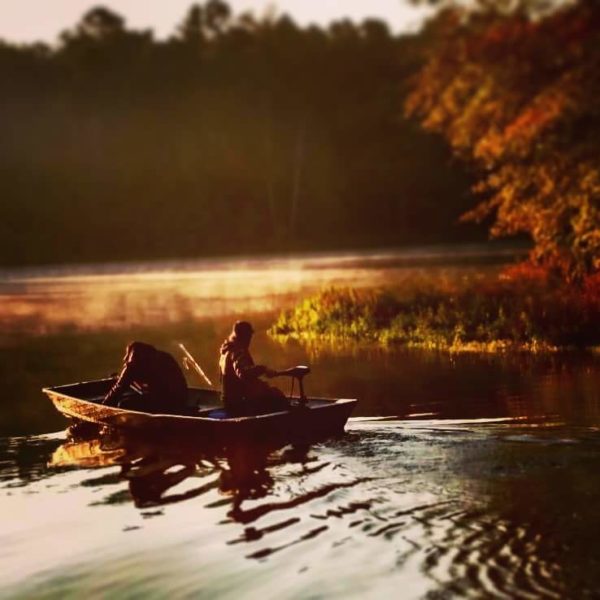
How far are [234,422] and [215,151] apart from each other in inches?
3813

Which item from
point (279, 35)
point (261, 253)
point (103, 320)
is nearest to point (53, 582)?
point (103, 320)

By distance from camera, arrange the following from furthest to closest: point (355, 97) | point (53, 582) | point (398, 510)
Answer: point (355, 97)
point (398, 510)
point (53, 582)

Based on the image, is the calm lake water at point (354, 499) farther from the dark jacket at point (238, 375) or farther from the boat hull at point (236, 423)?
the dark jacket at point (238, 375)

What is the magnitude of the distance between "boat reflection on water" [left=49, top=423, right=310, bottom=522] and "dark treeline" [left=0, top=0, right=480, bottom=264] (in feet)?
256

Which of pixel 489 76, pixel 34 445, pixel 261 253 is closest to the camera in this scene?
pixel 34 445

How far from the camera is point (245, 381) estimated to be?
1631 cm

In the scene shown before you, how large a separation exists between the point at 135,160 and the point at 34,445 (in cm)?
9584

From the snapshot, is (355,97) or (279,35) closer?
(355,97)

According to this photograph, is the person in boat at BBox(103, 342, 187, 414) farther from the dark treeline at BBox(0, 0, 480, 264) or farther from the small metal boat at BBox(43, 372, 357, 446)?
the dark treeline at BBox(0, 0, 480, 264)

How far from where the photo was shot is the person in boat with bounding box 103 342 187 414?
1738cm

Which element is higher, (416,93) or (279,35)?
(279,35)

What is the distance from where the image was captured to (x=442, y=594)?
955cm

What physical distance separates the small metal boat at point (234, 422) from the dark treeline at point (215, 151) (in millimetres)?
77664

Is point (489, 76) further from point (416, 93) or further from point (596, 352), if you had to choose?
point (596, 352)
